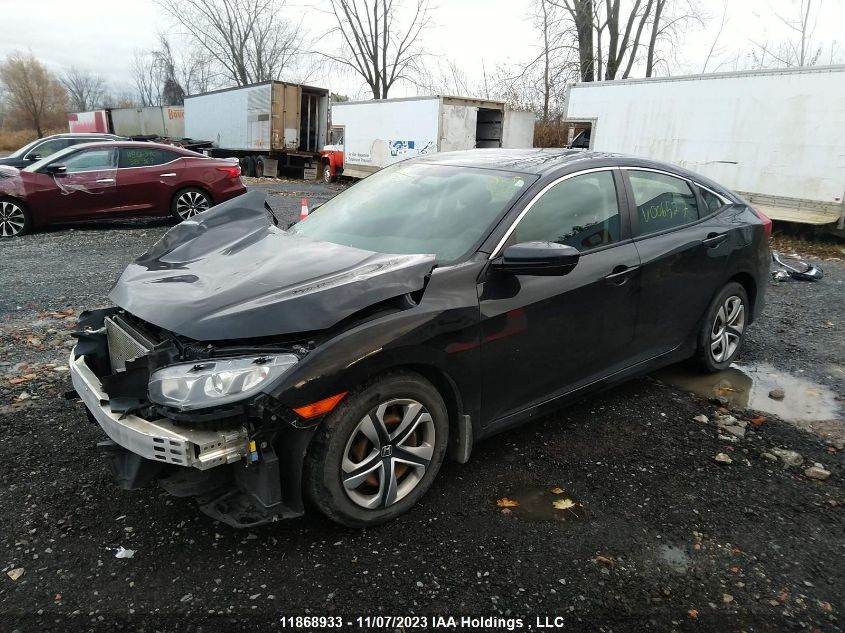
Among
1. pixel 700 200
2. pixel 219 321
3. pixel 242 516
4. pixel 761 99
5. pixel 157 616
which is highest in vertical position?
pixel 761 99

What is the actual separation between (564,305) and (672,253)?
1077mm

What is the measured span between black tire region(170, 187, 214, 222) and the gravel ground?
740cm

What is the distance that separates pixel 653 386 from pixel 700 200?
1.37m

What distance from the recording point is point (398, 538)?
2.67 meters

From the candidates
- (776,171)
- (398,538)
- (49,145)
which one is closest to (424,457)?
(398,538)

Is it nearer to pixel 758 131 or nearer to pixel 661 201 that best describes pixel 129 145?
pixel 661 201

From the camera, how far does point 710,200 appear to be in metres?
4.33

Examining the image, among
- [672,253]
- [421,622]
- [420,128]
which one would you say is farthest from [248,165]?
[421,622]

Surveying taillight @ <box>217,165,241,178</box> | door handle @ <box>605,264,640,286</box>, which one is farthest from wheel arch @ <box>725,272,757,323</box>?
taillight @ <box>217,165,241,178</box>

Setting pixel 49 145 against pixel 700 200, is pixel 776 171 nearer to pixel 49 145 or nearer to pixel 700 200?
pixel 700 200

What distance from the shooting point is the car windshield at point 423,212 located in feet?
10.2

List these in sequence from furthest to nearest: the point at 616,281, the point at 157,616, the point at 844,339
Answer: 1. the point at 844,339
2. the point at 616,281
3. the point at 157,616

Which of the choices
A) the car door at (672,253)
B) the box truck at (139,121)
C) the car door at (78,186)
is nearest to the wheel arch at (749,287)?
the car door at (672,253)

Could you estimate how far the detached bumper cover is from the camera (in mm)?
2188
